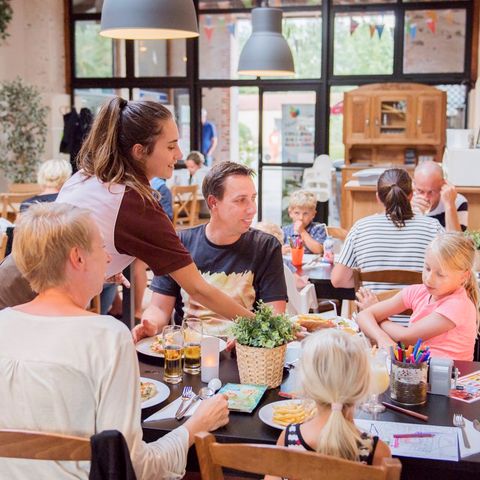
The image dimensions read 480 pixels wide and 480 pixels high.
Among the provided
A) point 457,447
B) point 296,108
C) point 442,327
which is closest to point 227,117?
point 296,108

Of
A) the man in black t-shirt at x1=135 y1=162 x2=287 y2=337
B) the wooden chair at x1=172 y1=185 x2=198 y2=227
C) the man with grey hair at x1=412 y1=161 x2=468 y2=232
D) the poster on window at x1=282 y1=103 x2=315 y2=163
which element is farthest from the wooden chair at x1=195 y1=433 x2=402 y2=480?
the poster on window at x1=282 y1=103 x2=315 y2=163

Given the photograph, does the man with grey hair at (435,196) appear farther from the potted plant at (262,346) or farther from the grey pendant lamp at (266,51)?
the potted plant at (262,346)

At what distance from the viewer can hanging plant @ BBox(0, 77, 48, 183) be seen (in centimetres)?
991

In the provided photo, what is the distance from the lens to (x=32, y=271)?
5.31 feet

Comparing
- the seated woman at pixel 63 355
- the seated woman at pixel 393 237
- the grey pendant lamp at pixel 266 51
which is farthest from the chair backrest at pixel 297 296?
the grey pendant lamp at pixel 266 51

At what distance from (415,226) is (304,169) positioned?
6759 mm

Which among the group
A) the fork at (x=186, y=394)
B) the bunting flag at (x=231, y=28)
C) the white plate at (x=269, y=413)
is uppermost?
the bunting flag at (x=231, y=28)

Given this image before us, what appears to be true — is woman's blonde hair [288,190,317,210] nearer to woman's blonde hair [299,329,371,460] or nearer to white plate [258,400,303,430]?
white plate [258,400,303,430]

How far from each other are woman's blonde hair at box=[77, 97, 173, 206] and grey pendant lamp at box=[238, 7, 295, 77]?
3.98 m

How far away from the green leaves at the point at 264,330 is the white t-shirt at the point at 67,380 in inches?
25.0

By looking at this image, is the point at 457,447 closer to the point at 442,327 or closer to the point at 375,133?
the point at 442,327

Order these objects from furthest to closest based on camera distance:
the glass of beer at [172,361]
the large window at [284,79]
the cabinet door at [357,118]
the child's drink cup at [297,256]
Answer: the large window at [284,79], the cabinet door at [357,118], the child's drink cup at [297,256], the glass of beer at [172,361]

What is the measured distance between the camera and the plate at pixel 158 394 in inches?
80.1

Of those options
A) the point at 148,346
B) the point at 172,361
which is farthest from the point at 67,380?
the point at 148,346
